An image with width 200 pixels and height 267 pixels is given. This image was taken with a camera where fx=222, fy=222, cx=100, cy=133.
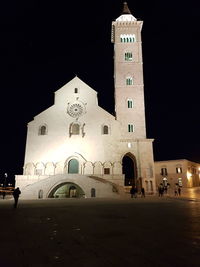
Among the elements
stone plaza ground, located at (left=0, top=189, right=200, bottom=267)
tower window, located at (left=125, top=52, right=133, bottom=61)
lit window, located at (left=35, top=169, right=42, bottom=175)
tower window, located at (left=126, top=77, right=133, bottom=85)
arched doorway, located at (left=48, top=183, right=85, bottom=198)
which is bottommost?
stone plaza ground, located at (left=0, top=189, right=200, bottom=267)

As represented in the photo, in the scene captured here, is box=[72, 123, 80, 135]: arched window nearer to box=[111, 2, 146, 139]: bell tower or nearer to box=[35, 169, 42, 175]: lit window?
box=[111, 2, 146, 139]: bell tower

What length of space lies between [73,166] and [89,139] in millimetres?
4885

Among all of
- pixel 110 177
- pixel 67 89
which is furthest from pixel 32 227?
pixel 67 89

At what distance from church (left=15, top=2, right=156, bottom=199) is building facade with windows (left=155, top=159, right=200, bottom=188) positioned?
1981 cm

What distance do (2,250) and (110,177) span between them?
27.5 meters

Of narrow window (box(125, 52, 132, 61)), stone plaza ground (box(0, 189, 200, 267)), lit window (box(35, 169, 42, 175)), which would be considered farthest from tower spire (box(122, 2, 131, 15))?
stone plaza ground (box(0, 189, 200, 267))

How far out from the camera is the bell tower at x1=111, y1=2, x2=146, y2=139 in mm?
38125

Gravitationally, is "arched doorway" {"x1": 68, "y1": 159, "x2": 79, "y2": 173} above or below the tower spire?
below

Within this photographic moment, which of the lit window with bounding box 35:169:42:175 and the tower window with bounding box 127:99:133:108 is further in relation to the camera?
the tower window with bounding box 127:99:133:108

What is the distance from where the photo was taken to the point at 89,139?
115ft

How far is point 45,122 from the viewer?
35844mm

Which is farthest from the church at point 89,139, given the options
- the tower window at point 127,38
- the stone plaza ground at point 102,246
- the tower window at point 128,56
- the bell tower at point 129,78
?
the stone plaza ground at point 102,246

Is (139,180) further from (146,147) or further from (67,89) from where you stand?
(67,89)

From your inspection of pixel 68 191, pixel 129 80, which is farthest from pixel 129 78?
pixel 68 191
